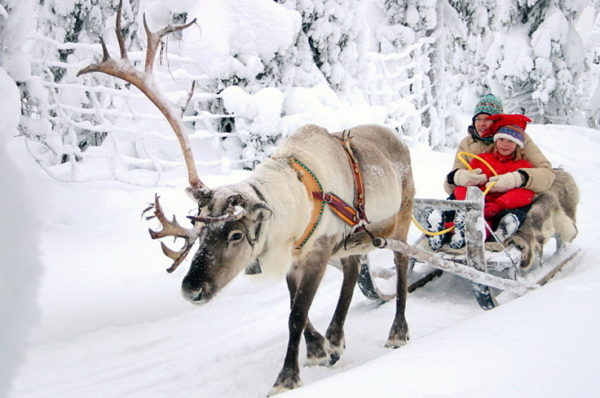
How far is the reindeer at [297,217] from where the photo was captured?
269cm

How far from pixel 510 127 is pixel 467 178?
0.62m

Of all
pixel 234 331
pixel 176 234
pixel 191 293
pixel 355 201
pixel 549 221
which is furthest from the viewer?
pixel 549 221

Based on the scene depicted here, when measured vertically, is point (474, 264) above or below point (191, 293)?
below

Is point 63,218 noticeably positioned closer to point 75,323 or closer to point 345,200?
point 75,323

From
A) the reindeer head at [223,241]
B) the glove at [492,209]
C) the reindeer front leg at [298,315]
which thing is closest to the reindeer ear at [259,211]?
the reindeer head at [223,241]

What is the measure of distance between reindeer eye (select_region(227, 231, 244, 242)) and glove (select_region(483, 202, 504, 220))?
2638 millimetres

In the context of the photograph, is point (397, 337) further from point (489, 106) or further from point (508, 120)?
point (489, 106)

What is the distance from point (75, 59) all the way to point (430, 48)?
965 centimetres

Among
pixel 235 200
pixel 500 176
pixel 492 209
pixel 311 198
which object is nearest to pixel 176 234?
pixel 235 200

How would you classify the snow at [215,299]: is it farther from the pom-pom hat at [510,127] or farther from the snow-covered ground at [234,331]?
the pom-pom hat at [510,127]

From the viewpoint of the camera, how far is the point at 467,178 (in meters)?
4.42

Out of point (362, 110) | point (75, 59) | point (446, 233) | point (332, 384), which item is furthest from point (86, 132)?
point (332, 384)

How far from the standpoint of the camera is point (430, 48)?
14906 millimetres

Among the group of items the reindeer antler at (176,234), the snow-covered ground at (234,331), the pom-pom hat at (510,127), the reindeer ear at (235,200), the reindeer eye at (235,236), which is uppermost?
the reindeer ear at (235,200)
